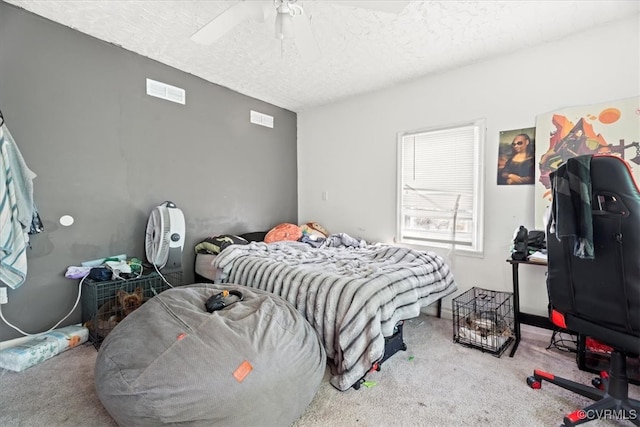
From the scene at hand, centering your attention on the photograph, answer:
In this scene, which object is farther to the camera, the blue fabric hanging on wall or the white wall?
the white wall

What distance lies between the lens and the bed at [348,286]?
1783 mm

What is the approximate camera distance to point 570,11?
2.12 meters

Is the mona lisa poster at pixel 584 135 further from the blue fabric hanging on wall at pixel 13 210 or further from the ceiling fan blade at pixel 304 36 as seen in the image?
the blue fabric hanging on wall at pixel 13 210

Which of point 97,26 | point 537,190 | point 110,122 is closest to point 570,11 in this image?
point 537,190

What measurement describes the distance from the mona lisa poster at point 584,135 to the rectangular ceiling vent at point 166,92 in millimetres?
3261

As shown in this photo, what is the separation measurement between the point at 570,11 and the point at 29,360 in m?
4.31

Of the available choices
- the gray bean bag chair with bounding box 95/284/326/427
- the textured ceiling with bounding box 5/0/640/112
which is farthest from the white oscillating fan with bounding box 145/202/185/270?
the textured ceiling with bounding box 5/0/640/112

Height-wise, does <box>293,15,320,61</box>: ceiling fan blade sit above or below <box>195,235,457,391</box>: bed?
above

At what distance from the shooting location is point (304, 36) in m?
1.86

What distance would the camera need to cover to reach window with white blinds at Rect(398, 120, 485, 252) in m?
2.89

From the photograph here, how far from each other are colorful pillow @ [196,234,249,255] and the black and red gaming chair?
2634mm

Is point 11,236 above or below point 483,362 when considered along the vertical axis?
above

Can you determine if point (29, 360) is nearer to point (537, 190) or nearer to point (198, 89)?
point (198, 89)

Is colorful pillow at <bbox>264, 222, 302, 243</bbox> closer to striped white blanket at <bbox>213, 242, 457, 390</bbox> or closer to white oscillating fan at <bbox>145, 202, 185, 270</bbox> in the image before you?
striped white blanket at <bbox>213, 242, 457, 390</bbox>
